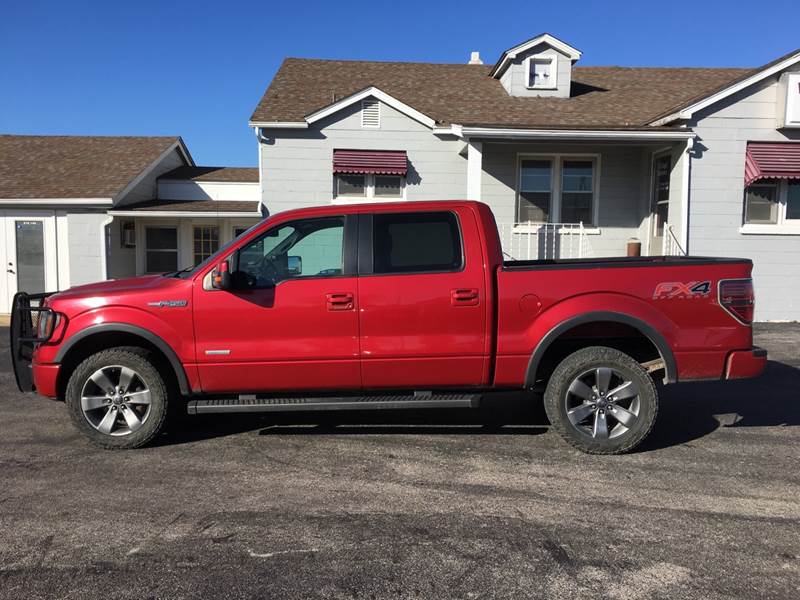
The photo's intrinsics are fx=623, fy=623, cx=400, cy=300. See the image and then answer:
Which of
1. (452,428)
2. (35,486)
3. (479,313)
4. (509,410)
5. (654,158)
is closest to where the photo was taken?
(35,486)

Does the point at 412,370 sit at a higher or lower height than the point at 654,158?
lower

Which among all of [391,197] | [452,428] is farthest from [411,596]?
[391,197]

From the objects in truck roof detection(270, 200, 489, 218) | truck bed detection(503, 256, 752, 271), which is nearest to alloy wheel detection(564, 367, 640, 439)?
truck bed detection(503, 256, 752, 271)

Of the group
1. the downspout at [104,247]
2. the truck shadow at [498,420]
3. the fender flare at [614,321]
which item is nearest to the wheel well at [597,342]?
the fender flare at [614,321]

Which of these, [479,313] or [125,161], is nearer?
[479,313]

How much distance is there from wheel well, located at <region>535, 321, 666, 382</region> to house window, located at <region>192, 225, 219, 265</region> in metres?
11.7

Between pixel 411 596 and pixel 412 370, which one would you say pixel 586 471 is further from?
pixel 411 596

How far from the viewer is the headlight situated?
487cm

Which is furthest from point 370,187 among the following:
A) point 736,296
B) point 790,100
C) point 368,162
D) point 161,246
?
point 736,296

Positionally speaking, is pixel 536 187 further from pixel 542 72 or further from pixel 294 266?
pixel 294 266

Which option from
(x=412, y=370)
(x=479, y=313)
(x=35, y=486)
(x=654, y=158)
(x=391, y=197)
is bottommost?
(x=35, y=486)

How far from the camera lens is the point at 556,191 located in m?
13.2

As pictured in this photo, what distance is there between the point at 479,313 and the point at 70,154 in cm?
1529

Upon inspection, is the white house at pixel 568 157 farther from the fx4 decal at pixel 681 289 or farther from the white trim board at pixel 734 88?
the fx4 decal at pixel 681 289
